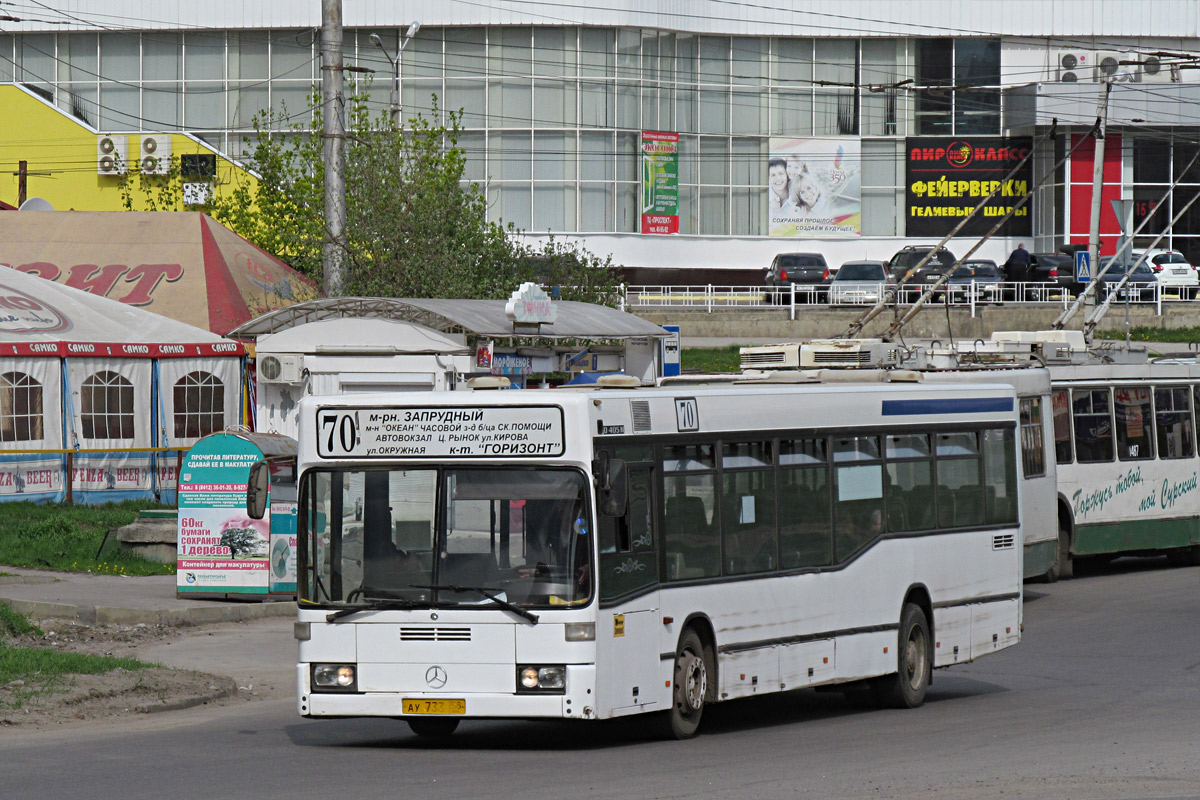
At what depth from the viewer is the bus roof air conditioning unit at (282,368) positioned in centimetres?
2494

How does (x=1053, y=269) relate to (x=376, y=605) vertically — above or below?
above

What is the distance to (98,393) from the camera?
26531mm

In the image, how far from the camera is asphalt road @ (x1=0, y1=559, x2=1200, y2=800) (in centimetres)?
886

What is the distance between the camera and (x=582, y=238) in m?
62.4

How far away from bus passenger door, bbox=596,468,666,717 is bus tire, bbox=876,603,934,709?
2877 mm

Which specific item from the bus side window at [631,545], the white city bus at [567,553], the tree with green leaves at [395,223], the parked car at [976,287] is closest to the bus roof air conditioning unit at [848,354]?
the tree with green leaves at [395,223]

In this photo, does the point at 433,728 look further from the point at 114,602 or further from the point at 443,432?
the point at 114,602

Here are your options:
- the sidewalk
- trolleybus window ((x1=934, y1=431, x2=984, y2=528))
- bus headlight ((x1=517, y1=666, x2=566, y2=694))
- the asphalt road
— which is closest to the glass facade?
the sidewalk

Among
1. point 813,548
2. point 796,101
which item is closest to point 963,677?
point 813,548

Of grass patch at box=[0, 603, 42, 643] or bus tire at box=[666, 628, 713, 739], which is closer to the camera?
bus tire at box=[666, 628, 713, 739]

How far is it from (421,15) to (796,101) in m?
14.3

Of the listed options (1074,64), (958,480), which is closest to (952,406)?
(958,480)

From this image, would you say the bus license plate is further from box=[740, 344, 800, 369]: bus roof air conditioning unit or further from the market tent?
the market tent

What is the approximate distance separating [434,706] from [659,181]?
54908mm
